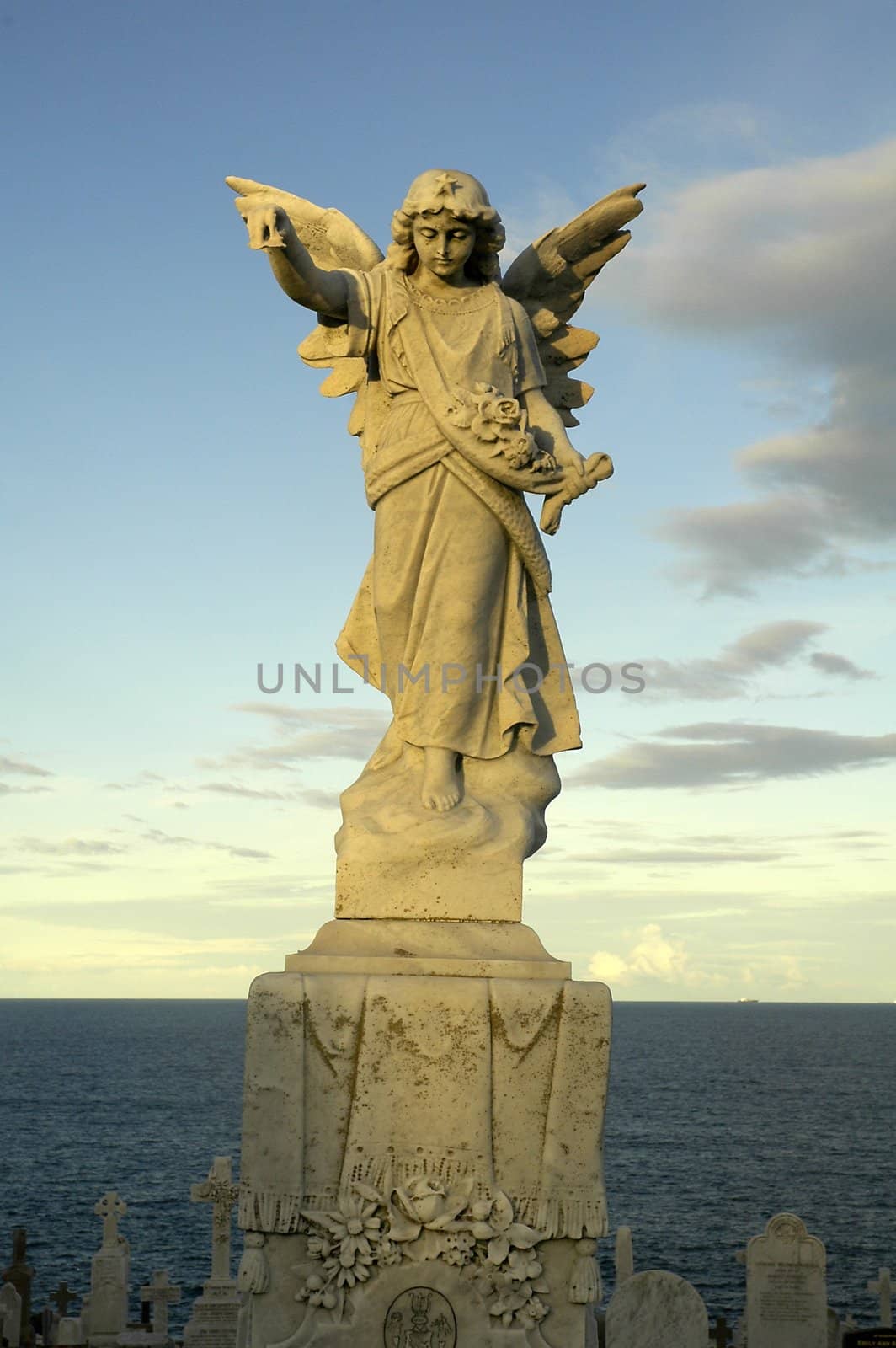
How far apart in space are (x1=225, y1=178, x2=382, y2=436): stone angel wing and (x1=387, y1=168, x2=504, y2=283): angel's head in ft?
1.14

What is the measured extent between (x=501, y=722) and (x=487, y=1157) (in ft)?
5.97

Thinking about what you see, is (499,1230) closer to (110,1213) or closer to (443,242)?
(443,242)

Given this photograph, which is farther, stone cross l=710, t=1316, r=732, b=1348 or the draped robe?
stone cross l=710, t=1316, r=732, b=1348

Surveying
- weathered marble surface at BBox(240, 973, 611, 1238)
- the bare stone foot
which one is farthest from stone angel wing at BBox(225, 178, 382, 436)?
weathered marble surface at BBox(240, 973, 611, 1238)

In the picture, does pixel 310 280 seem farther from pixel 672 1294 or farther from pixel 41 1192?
pixel 41 1192

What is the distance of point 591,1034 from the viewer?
597cm

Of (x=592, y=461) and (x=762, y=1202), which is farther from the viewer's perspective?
(x=762, y=1202)

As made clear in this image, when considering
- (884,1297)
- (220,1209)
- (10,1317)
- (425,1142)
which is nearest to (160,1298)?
(10,1317)

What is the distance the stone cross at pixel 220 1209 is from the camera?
13.3 meters

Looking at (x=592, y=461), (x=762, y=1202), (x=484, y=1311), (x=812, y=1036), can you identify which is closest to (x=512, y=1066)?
(x=484, y=1311)

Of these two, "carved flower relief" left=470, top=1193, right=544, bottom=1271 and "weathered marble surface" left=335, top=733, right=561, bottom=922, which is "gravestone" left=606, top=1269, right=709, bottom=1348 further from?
"weathered marble surface" left=335, top=733, right=561, bottom=922

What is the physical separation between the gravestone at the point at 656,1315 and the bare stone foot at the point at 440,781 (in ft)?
20.5

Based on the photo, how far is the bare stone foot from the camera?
6457mm

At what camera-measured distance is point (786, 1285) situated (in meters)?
12.3
